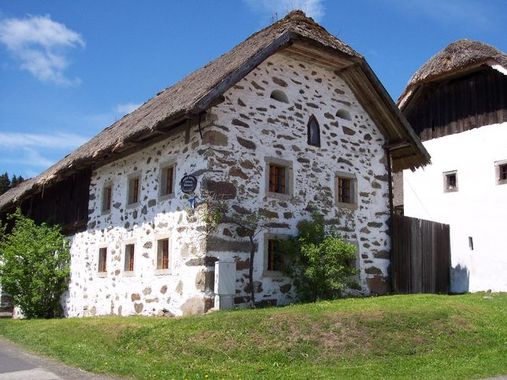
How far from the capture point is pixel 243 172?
522 inches

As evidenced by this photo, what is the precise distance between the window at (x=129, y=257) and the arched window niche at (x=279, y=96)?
5.49 m

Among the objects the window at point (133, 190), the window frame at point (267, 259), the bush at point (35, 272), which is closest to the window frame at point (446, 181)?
the window frame at point (267, 259)

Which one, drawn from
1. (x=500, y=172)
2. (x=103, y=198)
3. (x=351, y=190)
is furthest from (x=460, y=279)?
(x=103, y=198)

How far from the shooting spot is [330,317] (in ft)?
32.4

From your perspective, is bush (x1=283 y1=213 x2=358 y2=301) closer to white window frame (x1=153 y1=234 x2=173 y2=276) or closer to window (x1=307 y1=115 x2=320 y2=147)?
window (x1=307 y1=115 x2=320 y2=147)

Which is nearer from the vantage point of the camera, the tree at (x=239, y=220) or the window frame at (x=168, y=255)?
the tree at (x=239, y=220)

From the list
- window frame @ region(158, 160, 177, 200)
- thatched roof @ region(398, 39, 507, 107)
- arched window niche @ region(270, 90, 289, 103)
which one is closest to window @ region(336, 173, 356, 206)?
arched window niche @ region(270, 90, 289, 103)

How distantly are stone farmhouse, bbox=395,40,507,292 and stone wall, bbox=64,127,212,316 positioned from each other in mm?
11242

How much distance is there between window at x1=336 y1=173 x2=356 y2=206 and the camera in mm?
15328

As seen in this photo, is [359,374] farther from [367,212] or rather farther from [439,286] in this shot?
[439,286]

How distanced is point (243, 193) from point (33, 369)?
6.00 m

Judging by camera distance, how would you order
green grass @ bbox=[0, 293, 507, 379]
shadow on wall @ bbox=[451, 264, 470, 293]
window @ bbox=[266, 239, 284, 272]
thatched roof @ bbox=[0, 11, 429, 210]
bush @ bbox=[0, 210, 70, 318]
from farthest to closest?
shadow on wall @ bbox=[451, 264, 470, 293] < bush @ bbox=[0, 210, 70, 318] < window @ bbox=[266, 239, 284, 272] < thatched roof @ bbox=[0, 11, 429, 210] < green grass @ bbox=[0, 293, 507, 379]

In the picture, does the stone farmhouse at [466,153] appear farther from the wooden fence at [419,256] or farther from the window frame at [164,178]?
the window frame at [164,178]

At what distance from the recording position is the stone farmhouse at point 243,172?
12.8 m
